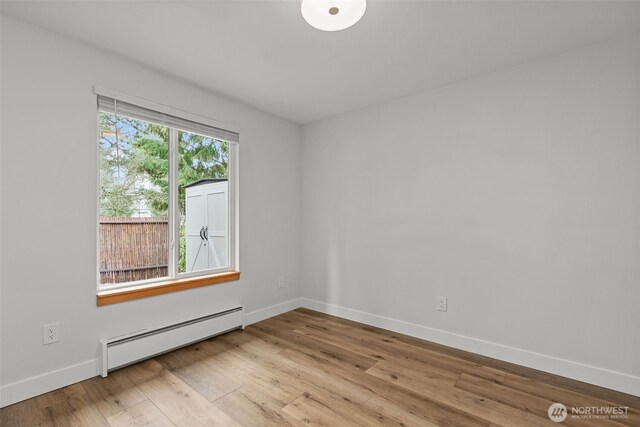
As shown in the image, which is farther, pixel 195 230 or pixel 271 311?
pixel 271 311

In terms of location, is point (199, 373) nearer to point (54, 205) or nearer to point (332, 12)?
point (54, 205)

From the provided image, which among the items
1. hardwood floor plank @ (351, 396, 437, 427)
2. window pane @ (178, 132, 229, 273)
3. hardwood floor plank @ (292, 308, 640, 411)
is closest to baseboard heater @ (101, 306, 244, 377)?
window pane @ (178, 132, 229, 273)

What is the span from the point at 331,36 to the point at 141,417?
2630 mm

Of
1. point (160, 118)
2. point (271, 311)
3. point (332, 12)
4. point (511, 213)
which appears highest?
point (332, 12)

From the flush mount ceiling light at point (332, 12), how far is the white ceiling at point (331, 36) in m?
0.16

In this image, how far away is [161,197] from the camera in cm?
269

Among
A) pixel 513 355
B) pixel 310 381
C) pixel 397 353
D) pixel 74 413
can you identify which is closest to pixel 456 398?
A: pixel 397 353

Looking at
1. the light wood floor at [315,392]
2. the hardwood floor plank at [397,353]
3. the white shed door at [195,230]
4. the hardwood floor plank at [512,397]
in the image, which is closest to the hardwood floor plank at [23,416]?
the light wood floor at [315,392]

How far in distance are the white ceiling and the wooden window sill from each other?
179cm

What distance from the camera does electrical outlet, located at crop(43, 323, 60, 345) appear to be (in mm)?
1982

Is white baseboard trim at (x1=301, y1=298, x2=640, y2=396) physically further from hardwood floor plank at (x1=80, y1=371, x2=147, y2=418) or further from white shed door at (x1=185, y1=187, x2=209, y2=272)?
hardwood floor plank at (x1=80, y1=371, x2=147, y2=418)

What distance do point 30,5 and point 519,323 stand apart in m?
3.92

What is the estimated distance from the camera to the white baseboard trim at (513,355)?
2041mm

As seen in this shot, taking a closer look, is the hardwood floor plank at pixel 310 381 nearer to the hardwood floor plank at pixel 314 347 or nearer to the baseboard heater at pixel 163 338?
the hardwood floor plank at pixel 314 347
